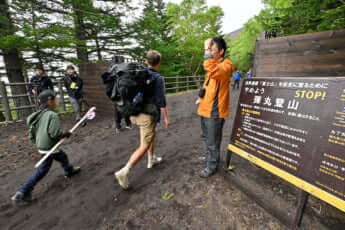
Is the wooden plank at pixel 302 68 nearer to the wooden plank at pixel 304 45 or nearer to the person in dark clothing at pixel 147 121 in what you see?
the wooden plank at pixel 304 45

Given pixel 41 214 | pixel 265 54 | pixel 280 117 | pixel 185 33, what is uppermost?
pixel 185 33

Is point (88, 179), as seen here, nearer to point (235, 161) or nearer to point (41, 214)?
point (41, 214)

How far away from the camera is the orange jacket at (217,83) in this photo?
2021 mm

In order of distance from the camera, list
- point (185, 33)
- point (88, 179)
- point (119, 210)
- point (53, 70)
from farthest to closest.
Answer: point (185, 33)
point (53, 70)
point (88, 179)
point (119, 210)

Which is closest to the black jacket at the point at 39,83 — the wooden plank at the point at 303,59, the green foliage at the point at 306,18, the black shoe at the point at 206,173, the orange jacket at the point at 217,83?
the orange jacket at the point at 217,83

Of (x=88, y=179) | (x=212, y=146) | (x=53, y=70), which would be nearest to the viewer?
(x=212, y=146)

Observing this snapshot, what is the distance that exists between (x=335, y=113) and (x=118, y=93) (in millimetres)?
2408

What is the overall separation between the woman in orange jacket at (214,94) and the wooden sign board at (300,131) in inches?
13.8

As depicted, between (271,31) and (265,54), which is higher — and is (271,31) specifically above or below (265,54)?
above

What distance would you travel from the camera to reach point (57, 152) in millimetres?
2439

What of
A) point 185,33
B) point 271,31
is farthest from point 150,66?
point 185,33

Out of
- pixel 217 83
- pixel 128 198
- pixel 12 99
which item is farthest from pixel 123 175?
pixel 12 99

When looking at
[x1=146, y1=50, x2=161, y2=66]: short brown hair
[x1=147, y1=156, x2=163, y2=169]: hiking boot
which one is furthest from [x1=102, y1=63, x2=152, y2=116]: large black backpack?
[x1=147, y1=156, x2=163, y2=169]: hiking boot

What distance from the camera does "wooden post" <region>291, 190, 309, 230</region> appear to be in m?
1.56
